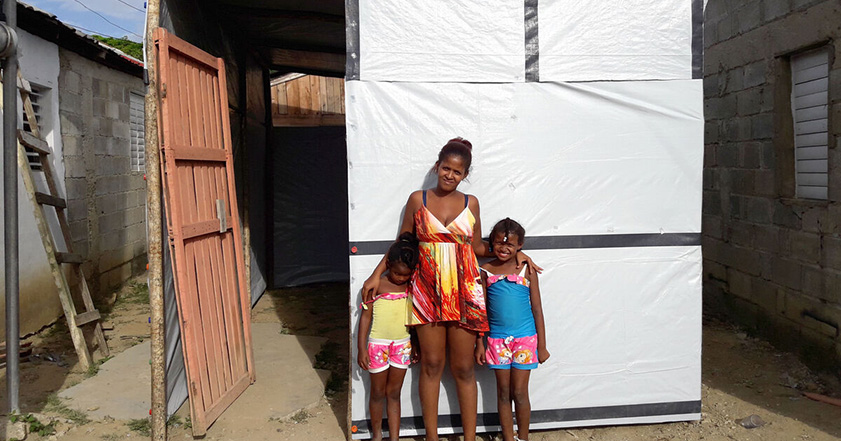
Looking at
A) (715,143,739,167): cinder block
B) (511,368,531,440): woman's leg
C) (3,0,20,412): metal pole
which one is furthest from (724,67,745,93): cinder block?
(3,0,20,412): metal pole

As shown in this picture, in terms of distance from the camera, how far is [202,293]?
3.84 meters

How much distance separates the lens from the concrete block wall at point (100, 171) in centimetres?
661

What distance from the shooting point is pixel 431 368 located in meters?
3.31

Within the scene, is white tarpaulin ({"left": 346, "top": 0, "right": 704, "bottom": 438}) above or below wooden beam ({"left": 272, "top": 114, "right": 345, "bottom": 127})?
below

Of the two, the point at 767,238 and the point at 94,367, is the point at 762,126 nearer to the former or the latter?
the point at 767,238

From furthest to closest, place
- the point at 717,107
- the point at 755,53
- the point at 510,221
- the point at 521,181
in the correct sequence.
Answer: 1. the point at 717,107
2. the point at 755,53
3. the point at 521,181
4. the point at 510,221

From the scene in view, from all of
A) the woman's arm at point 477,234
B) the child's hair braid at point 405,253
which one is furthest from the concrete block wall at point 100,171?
the woman's arm at point 477,234

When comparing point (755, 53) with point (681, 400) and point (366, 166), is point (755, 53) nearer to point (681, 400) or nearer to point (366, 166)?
point (681, 400)

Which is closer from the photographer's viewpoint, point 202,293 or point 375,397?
point 375,397

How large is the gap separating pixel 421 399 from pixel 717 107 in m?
4.57

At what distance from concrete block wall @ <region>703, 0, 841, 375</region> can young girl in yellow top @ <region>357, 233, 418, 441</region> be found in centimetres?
331

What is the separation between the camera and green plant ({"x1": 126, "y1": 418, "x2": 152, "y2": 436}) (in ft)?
12.4

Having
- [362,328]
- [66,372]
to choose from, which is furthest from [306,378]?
[66,372]

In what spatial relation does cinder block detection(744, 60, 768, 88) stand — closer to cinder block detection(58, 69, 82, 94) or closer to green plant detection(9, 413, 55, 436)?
green plant detection(9, 413, 55, 436)
